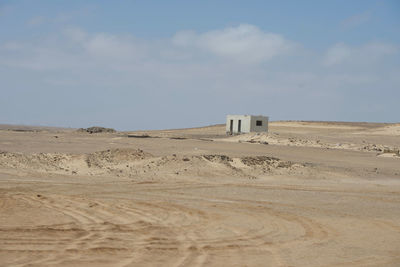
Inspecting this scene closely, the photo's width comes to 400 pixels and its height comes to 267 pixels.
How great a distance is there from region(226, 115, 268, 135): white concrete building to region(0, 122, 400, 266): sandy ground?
24.8 metres

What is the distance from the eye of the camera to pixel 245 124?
5062cm

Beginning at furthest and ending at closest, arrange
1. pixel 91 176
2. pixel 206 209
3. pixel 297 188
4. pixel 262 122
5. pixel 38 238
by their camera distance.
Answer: pixel 262 122, pixel 91 176, pixel 297 188, pixel 206 209, pixel 38 238

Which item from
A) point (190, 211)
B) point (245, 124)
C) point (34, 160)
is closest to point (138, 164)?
point (34, 160)

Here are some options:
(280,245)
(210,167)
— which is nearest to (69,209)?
(280,245)

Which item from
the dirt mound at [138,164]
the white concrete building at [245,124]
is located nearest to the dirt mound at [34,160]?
the dirt mound at [138,164]

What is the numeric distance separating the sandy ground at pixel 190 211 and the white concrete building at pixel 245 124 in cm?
2482

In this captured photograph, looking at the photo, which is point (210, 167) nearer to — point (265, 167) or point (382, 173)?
point (265, 167)

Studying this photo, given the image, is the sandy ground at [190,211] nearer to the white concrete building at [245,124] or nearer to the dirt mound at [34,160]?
the dirt mound at [34,160]

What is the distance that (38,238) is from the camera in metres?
8.88

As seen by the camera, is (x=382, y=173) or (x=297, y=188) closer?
(x=297, y=188)

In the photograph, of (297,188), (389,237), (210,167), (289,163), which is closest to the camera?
(389,237)

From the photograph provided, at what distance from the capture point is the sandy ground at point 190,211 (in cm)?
828

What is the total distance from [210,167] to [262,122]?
1211 inches

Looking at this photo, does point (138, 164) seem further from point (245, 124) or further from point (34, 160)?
point (245, 124)
